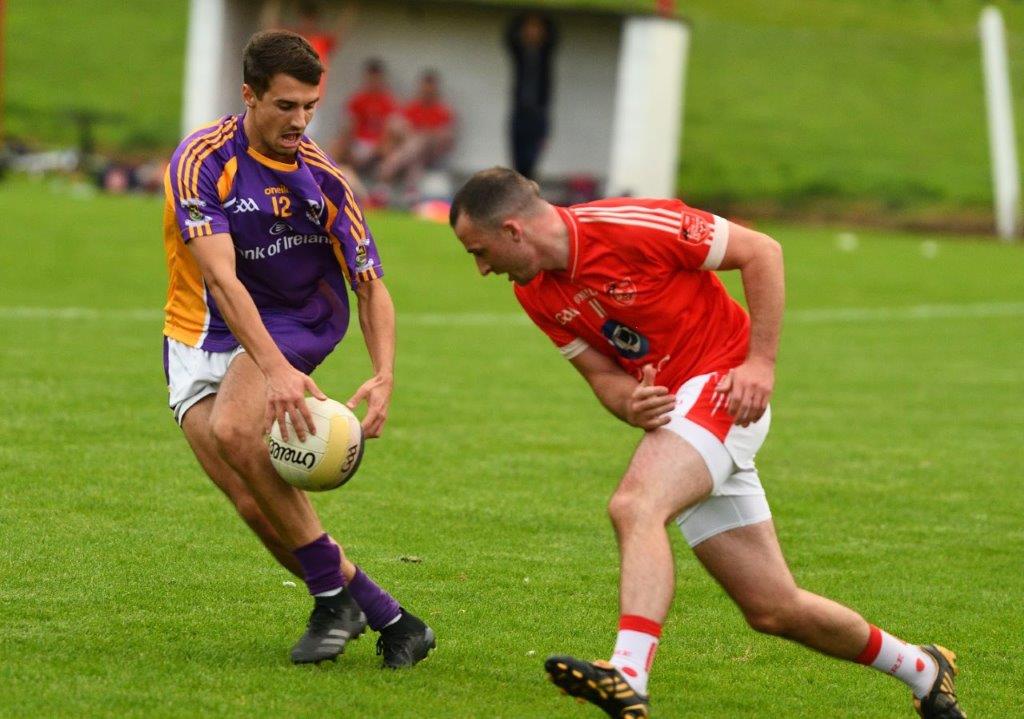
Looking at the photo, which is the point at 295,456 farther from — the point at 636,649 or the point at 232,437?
the point at 636,649

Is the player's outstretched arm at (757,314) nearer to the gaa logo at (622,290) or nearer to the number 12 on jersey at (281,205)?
the gaa logo at (622,290)

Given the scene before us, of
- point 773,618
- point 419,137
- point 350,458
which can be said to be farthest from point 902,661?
point 419,137

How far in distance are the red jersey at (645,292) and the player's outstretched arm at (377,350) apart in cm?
67

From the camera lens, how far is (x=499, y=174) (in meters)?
5.33

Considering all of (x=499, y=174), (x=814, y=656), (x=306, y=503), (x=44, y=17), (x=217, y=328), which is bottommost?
(x=814, y=656)

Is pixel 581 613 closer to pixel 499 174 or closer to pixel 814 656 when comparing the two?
pixel 814 656

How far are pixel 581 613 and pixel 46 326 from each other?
892 centimetres

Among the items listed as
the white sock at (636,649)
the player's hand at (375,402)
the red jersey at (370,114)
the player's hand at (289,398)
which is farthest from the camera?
the red jersey at (370,114)

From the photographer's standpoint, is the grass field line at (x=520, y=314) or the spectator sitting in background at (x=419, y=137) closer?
the grass field line at (x=520, y=314)

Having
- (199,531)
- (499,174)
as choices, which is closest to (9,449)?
(199,531)

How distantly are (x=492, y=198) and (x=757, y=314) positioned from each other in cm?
95

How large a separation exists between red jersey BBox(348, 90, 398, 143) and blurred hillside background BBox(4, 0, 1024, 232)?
11.8 ft

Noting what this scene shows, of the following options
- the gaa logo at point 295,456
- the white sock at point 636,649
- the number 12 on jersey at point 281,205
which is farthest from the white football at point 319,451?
the white sock at point 636,649

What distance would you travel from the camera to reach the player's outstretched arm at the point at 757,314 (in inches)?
209
